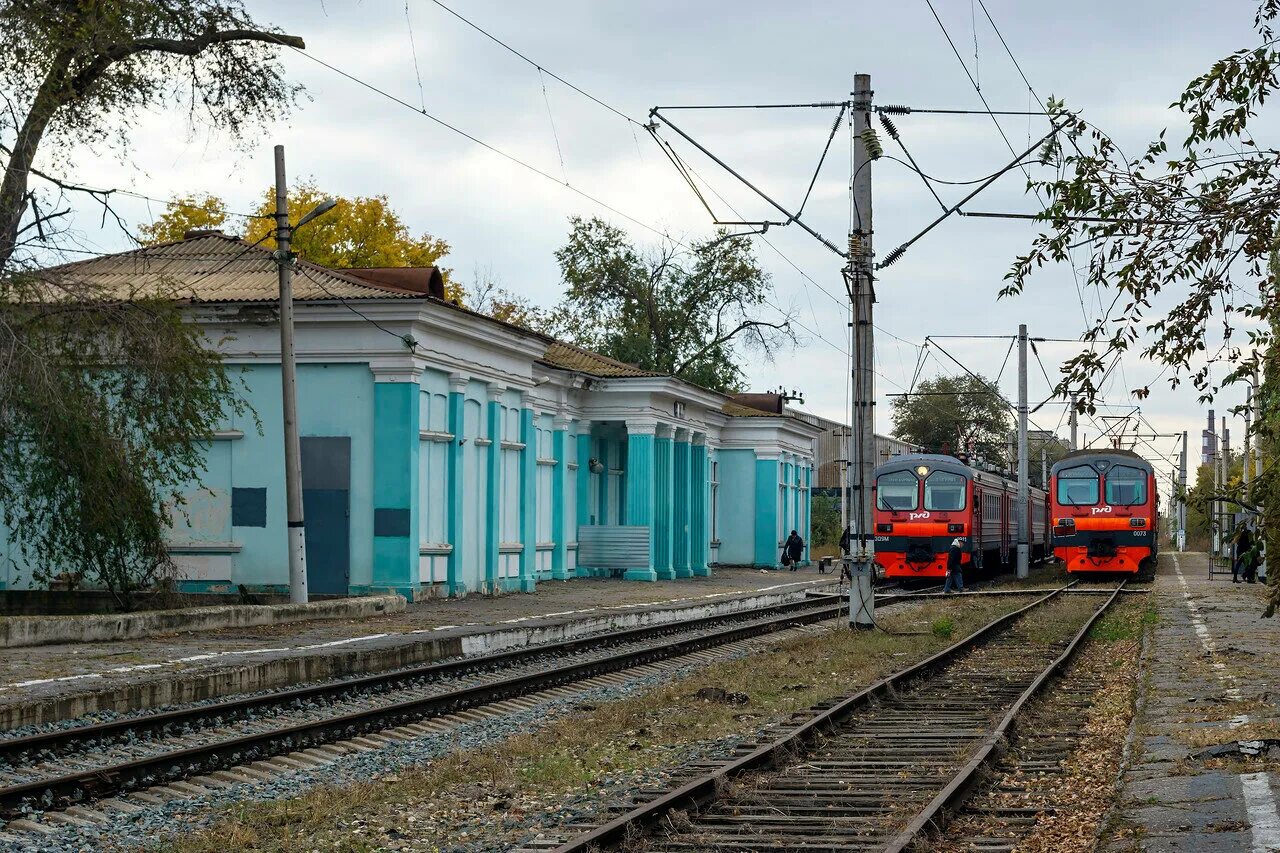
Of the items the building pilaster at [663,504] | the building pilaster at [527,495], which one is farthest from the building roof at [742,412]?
the building pilaster at [527,495]

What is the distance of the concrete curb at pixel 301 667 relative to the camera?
13.1 meters

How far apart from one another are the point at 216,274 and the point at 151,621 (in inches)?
528

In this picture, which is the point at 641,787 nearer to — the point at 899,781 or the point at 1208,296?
the point at 899,781

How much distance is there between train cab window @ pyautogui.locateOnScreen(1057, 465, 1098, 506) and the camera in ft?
143

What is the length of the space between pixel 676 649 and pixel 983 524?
22.7 metres

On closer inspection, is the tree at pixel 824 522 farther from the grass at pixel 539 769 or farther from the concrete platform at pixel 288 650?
the grass at pixel 539 769

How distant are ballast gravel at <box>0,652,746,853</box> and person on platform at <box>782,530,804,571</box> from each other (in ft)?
126

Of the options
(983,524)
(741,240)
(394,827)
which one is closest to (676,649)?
(394,827)

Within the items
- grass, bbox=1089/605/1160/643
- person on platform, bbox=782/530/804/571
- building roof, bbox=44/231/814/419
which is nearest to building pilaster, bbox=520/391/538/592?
building roof, bbox=44/231/814/419

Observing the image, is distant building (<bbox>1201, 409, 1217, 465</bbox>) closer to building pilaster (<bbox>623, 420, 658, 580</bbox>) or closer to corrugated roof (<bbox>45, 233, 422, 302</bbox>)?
building pilaster (<bbox>623, 420, 658, 580</bbox>)

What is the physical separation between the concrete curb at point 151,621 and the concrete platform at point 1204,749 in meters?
11.9

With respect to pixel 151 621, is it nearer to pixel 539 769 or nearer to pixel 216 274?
pixel 539 769

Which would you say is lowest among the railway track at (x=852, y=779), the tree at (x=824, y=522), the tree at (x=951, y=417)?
the railway track at (x=852, y=779)

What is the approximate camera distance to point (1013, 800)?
970 centimetres
